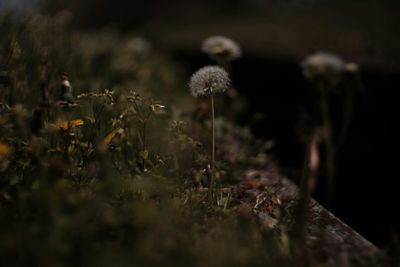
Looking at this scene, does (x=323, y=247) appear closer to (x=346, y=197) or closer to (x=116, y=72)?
(x=346, y=197)

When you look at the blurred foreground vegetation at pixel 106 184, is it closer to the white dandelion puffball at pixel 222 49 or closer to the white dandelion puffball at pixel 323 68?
the white dandelion puffball at pixel 222 49

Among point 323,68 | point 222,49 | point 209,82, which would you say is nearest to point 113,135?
point 209,82

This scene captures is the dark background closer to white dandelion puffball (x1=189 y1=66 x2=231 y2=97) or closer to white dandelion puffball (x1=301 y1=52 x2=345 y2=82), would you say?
white dandelion puffball (x1=301 y1=52 x2=345 y2=82)

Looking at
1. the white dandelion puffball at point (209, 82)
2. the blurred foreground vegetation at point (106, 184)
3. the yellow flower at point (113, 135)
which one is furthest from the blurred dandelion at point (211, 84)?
the yellow flower at point (113, 135)

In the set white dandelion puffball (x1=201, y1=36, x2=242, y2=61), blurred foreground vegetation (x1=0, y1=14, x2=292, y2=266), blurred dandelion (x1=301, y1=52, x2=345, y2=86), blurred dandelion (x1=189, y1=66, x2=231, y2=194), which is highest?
white dandelion puffball (x1=201, y1=36, x2=242, y2=61)

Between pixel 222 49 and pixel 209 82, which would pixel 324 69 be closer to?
pixel 209 82

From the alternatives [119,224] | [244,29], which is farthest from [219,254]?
[244,29]

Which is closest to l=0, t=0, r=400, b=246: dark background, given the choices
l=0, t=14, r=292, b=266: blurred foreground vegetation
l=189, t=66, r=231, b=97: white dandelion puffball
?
l=189, t=66, r=231, b=97: white dandelion puffball
